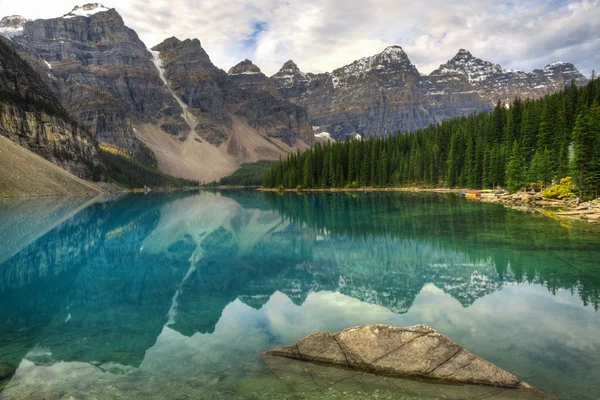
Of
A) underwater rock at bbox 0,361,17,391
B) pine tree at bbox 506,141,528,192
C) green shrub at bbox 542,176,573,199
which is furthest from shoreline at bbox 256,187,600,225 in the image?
underwater rock at bbox 0,361,17,391

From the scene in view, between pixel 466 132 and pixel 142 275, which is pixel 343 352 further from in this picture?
pixel 466 132

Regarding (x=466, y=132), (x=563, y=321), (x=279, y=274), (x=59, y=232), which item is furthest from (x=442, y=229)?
(x=466, y=132)

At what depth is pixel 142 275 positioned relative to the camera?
2328cm

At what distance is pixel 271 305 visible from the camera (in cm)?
1673

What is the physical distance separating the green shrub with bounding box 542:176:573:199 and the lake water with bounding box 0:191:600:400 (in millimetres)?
26778

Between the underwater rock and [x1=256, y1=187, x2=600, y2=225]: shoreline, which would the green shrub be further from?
the underwater rock

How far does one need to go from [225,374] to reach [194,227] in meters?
40.1

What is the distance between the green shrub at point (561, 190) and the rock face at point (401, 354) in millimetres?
56933

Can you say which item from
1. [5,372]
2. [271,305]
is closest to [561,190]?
Answer: [271,305]

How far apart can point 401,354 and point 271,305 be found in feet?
25.4

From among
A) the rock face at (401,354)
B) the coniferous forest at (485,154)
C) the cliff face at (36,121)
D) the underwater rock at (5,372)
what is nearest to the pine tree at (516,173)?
the coniferous forest at (485,154)

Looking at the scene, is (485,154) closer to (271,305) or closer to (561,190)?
(561,190)

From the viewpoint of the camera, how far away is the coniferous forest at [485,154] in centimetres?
5676

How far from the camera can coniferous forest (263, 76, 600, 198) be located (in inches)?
2235
